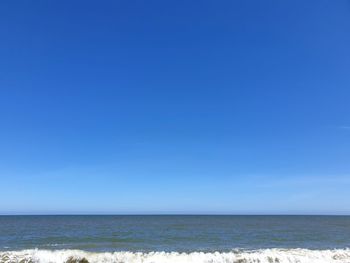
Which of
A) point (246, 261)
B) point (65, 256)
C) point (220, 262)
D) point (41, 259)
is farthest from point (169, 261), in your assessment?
point (41, 259)

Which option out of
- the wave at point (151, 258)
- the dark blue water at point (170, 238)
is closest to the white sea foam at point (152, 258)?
the wave at point (151, 258)

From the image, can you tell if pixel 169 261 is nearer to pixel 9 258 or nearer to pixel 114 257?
pixel 114 257

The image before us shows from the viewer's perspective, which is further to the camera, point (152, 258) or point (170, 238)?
point (170, 238)

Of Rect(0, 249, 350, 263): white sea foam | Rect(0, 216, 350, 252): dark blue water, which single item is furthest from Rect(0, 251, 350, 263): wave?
Rect(0, 216, 350, 252): dark blue water

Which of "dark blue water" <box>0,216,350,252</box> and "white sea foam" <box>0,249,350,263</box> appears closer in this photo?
"white sea foam" <box>0,249,350,263</box>

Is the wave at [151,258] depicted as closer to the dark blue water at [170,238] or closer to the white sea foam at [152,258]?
A: the white sea foam at [152,258]

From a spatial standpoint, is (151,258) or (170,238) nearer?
(151,258)

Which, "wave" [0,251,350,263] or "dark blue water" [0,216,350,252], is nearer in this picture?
"wave" [0,251,350,263]

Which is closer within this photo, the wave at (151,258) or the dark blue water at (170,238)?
the wave at (151,258)

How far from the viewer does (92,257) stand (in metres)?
17.2

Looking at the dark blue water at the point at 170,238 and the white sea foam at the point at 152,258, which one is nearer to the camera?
the white sea foam at the point at 152,258

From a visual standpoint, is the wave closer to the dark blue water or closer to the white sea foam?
the white sea foam

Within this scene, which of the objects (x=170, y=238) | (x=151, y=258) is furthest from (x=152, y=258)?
(x=170, y=238)

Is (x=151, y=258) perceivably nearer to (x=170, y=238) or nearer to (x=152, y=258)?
(x=152, y=258)
